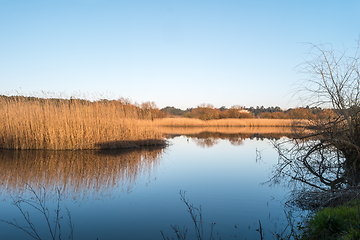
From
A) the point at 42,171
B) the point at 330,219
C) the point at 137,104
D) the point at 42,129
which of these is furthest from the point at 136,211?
the point at 137,104

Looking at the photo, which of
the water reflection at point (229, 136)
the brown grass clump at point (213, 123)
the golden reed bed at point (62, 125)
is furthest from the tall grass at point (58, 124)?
the brown grass clump at point (213, 123)

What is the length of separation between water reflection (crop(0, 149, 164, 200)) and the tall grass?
1629 mm

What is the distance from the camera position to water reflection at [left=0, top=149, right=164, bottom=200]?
4.79 meters

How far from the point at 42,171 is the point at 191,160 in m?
4.61

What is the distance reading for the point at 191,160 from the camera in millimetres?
8594

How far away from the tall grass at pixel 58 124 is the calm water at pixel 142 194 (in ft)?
6.13

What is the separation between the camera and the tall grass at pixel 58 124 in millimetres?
9719

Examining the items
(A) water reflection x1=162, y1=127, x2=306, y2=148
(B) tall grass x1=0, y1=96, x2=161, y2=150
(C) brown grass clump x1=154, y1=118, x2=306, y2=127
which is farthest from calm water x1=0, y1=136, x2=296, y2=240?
(C) brown grass clump x1=154, y1=118, x2=306, y2=127

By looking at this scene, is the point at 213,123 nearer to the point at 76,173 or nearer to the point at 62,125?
the point at 62,125

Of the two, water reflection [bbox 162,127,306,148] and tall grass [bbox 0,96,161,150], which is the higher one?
tall grass [bbox 0,96,161,150]

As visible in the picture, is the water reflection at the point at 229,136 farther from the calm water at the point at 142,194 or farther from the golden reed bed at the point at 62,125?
the calm water at the point at 142,194

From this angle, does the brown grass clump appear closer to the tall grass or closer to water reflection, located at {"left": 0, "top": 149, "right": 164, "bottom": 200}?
the tall grass

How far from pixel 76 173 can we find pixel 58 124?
4497mm

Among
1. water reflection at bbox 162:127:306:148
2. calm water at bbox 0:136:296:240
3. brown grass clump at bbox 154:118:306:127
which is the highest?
brown grass clump at bbox 154:118:306:127
